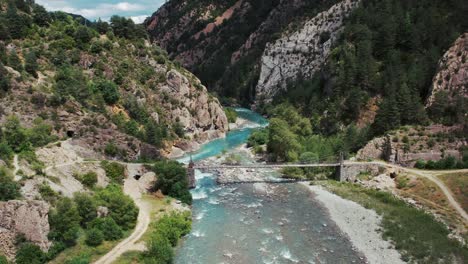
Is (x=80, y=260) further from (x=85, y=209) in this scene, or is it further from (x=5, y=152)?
(x=5, y=152)

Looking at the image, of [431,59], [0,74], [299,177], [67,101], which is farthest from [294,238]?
[431,59]

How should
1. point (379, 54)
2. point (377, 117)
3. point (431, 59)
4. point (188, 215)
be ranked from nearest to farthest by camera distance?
point (188, 215)
point (377, 117)
point (431, 59)
point (379, 54)

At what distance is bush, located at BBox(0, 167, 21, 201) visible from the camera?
55875mm

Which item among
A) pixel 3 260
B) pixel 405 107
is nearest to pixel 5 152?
pixel 3 260

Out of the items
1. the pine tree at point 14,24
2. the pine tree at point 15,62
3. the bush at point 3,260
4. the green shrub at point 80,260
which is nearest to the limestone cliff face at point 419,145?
the green shrub at point 80,260

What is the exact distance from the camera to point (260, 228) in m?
66.8

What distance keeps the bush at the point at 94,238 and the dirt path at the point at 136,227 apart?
7.00 ft

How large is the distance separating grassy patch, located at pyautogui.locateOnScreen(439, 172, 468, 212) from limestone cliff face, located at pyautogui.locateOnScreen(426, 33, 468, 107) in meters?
24.9

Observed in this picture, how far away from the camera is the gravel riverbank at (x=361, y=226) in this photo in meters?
58.1

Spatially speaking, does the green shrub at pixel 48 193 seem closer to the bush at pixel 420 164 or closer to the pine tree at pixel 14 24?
the pine tree at pixel 14 24

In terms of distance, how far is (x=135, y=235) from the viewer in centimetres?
6125

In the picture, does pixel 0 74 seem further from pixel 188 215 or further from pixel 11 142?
pixel 188 215

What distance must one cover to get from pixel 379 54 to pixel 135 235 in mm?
88576

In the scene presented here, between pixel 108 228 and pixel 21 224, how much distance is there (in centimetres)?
1016
